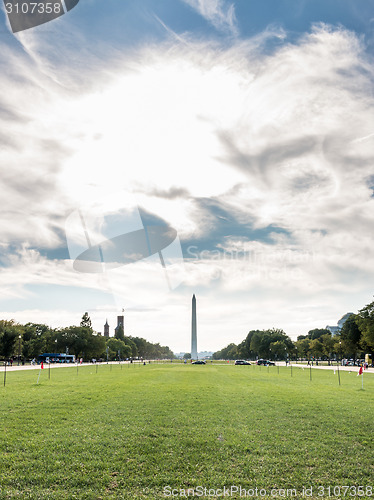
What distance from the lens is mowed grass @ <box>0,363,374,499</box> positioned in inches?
418

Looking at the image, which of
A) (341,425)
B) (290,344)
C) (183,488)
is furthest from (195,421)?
(290,344)

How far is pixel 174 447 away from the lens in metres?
13.7

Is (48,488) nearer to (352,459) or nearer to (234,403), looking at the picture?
(352,459)

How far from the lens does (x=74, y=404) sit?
2333cm

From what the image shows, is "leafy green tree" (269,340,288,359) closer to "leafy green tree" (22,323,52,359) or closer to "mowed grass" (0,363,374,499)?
"leafy green tree" (22,323,52,359)

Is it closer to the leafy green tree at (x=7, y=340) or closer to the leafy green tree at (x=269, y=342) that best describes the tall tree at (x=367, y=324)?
the leafy green tree at (x=269, y=342)

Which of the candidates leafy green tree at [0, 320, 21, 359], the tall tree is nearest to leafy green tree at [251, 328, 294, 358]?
the tall tree

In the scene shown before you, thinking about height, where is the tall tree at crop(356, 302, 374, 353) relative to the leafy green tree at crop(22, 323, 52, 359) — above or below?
above

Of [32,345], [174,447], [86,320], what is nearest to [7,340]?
[32,345]

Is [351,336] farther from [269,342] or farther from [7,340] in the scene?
[7,340]

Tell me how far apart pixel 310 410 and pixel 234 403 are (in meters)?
4.67

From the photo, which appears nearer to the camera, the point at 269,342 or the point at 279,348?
the point at 279,348

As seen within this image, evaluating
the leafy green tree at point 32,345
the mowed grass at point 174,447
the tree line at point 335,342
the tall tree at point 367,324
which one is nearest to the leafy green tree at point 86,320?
the leafy green tree at point 32,345

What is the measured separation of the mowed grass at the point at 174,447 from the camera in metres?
10.6
